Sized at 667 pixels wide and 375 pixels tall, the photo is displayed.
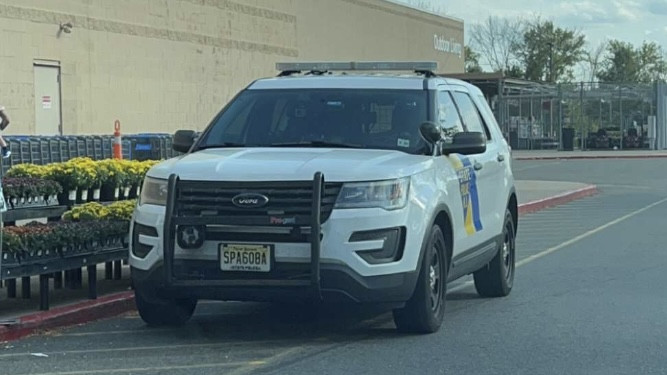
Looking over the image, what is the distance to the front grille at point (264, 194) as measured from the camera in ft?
24.7

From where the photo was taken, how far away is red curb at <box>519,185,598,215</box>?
21.9 metres

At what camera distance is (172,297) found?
7.96 m

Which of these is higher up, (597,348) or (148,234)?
(148,234)

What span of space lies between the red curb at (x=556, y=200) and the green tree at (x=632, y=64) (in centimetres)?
7487

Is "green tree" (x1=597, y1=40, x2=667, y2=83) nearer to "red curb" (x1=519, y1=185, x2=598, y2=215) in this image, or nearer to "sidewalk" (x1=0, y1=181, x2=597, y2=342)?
"red curb" (x1=519, y1=185, x2=598, y2=215)

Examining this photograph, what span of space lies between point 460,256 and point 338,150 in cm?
145

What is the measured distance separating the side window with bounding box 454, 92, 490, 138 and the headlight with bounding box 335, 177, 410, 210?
2.37 meters

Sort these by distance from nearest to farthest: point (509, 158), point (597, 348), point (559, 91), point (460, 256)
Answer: point (597, 348) → point (460, 256) → point (509, 158) → point (559, 91)

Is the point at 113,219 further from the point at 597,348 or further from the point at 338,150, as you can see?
the point at 597,348

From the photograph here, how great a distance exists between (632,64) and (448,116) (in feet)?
311

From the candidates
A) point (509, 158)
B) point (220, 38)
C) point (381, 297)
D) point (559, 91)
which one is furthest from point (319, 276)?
point (559, 91)

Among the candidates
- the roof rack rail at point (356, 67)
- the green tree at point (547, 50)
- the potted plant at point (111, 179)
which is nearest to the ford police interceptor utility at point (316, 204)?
the roof rack rail at point (356, 67)

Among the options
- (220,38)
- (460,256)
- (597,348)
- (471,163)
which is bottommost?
(597,348)

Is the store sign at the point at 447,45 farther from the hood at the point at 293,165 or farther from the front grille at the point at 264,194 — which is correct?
the front grille at the point at 264,194
